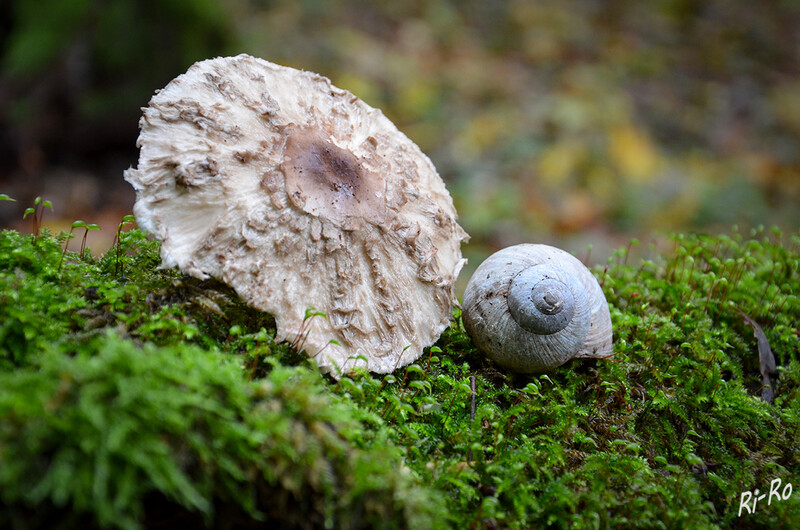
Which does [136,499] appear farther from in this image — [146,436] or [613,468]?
[613,468]

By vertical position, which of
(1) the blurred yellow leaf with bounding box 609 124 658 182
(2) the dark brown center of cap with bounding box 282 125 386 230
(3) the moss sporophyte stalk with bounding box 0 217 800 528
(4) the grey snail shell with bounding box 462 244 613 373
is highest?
(1) the blurred yellow leaf with bounding box 609 124 658 182

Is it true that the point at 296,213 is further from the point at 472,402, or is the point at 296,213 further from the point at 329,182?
the point at 472,402

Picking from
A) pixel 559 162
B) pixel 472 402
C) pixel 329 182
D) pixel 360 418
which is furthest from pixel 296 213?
pixel 559 162

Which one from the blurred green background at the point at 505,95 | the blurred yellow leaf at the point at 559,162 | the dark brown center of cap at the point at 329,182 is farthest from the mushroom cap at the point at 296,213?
the blurred yellow leaf at the point at 559,162

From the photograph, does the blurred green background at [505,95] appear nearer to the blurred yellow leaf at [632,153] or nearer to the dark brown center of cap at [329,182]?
the blurred yellow leaf at [632,153]

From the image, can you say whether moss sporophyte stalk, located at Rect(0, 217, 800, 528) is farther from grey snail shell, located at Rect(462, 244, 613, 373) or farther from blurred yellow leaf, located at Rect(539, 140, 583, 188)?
blurred yellow leaf, located at Rect(539, 140, 583, 188)

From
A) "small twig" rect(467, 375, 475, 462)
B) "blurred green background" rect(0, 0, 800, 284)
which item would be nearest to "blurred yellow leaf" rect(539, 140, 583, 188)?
"blurred green background" rect(0, 0, 800, 284)
